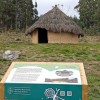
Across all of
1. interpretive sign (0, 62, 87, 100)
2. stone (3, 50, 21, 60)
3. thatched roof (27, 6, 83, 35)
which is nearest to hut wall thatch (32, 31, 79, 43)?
thatched roof (27, 6, 83, 35)

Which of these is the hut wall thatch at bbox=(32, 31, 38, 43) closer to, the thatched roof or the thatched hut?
the thatched hut

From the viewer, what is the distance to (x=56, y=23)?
907 inches

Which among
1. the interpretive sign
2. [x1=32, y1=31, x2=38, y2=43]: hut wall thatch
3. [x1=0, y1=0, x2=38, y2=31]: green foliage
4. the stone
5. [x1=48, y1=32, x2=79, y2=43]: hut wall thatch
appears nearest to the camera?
the interpretive sign

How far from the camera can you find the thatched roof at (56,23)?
74.1 feet

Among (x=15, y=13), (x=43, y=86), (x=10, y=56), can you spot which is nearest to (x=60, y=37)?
(x=10, y=56)

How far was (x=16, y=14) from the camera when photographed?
45.3m

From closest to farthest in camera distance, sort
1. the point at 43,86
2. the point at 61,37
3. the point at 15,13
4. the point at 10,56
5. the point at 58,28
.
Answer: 1. the point at 43,86
2. the point at 10,56
3. the point at 58,28
4. the point at 61,37
5. the point at 15,13

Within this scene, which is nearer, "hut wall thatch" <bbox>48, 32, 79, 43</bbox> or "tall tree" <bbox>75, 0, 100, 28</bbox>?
"hut wall thatch" <bbox>48, 32, 79, 43</bbox>

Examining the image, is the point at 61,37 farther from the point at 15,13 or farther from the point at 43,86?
the point at 15,13

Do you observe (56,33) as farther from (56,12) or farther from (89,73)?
(89,73)

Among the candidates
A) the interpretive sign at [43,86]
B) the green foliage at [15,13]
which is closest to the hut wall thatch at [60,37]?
the interpretive sign at [43,86]

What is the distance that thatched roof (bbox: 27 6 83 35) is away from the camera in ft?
74.1

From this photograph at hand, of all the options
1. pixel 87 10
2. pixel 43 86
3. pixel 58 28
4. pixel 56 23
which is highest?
pixel 87 10

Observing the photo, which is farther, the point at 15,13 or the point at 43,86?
the point at 15,13
